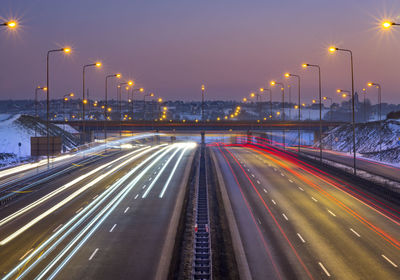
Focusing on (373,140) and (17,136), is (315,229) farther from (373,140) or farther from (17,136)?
(17,136)

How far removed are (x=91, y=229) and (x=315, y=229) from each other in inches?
528

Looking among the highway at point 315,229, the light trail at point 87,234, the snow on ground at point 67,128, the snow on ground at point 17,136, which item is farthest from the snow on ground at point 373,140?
the snow on ground at point 67,128

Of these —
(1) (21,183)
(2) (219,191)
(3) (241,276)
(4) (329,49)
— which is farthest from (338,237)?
(1) (21,183)

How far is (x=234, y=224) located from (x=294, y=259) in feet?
22.5

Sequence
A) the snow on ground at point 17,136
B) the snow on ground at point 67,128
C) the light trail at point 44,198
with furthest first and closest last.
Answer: the snow on ground at point 67,128, the snow on ground at point 17,136, the light trail at point 44,198

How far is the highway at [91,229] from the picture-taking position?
1784cm

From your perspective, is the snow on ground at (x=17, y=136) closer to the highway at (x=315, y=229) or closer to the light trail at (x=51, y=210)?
the light trail at (x=51, y=210)

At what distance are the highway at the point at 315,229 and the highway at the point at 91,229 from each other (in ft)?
16.4

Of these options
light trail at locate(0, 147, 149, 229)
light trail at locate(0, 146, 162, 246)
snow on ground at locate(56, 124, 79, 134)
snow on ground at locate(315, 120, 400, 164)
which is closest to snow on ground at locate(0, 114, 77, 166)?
snow on ground at locate(56, 124, 79, 134)

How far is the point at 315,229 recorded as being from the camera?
79.2ft

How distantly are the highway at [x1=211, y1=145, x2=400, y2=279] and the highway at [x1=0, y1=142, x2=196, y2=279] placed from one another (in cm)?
501

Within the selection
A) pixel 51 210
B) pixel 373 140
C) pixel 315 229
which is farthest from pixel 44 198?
pixel 373 140

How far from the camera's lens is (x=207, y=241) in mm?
22547

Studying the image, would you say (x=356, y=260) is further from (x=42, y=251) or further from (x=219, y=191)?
(x=219, y=191)
